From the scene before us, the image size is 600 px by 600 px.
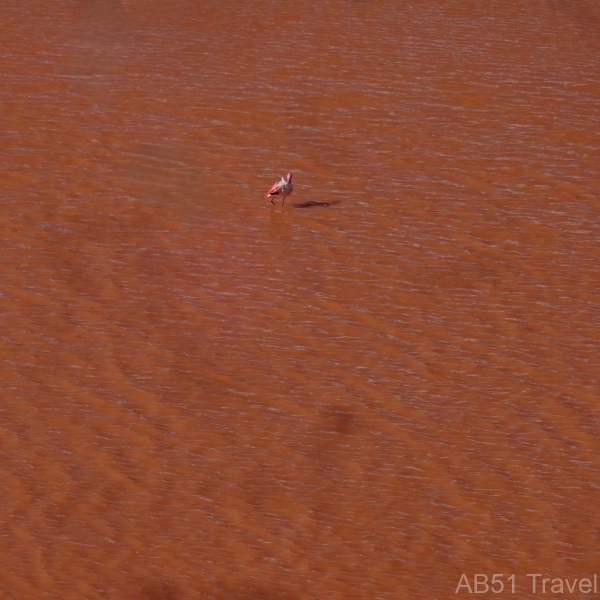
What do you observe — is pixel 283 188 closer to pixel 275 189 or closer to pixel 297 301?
pixel 275 189

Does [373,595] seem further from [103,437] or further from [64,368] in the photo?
[64,368]

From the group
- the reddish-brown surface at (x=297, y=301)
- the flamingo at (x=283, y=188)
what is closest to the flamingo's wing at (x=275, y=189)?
the flamingo at (x=283, y=188)

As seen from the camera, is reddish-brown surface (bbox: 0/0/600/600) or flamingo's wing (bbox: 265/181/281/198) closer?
reddish-brown surface (bbox: 0/0/600/600)

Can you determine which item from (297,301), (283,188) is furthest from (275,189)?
(297,301)

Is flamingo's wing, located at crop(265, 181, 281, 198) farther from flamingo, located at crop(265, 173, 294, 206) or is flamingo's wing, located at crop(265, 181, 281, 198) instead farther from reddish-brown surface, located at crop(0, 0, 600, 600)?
reddish-brown surface, located at crop(0, 0, 600, 600)

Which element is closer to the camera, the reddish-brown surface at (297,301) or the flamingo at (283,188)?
the reddish-brown surface at (297,301)

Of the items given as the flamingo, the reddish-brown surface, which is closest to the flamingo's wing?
the flamingo

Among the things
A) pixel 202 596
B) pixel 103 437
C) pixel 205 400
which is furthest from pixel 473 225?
pixel 202 596

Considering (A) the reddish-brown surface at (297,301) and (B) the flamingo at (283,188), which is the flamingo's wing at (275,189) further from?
(A) the reddish-brown surface at (297,301)
